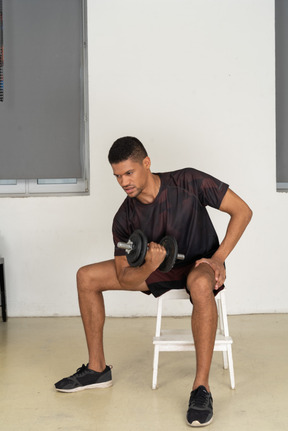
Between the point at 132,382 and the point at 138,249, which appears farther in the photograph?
the point at 132,382

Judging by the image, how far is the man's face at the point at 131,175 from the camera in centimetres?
213

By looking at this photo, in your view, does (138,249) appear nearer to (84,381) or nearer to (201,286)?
(201,286)

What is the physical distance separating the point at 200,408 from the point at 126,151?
1.00 metres

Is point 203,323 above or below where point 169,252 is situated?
below

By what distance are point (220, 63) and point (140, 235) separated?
76.5 inches

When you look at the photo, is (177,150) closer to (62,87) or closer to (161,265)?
(62,87)

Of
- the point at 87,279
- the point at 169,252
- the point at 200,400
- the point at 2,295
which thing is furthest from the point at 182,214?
the point at 2,295

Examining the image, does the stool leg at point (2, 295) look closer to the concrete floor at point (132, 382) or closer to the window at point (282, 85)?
the concrete floor at point (132, 382)

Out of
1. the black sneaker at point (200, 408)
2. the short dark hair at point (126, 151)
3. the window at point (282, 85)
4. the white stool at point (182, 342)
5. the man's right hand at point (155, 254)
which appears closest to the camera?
the black sneaker at point (200, 408)

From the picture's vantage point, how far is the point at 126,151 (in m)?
2.13

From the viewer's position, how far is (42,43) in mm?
3588

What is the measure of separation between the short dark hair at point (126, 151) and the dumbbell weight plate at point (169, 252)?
0.34m

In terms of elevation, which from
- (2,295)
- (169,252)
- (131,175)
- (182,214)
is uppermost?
(131,175)

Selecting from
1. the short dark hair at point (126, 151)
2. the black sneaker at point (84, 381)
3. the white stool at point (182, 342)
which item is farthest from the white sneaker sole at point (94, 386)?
the short dark hair at point (126, 151)
